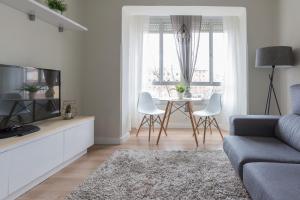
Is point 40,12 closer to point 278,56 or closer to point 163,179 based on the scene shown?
point 163,179

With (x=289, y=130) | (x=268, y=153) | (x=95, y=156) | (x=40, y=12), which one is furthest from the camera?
(x=95, y=156)

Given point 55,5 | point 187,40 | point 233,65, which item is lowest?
point 233,65

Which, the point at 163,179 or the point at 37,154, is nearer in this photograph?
the point at 37,154

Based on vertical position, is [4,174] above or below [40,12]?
below

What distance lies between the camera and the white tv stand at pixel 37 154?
1735 mm

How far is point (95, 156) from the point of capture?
314 centimetres

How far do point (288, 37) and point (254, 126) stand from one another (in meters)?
1.66

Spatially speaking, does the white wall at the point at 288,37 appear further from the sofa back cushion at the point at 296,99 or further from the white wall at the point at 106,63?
the sofa back cushion at the point at 296,99

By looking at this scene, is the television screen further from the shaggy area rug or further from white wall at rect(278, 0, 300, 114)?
white wall at rect(278, 0, 300, 114)

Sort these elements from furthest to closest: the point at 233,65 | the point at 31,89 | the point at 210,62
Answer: the point at 210,62, the point at 233,65, the point at 31,89

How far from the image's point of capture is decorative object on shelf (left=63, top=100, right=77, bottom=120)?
3068mm

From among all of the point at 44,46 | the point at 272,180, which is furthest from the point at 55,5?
the point at 272,180

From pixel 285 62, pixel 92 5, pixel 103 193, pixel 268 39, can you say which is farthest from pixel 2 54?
pixel 268 39

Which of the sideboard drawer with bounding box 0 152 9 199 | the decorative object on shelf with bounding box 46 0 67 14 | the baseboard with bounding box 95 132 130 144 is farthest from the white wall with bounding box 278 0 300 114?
the sideboard drawer with bounding box 0 152 9 199
